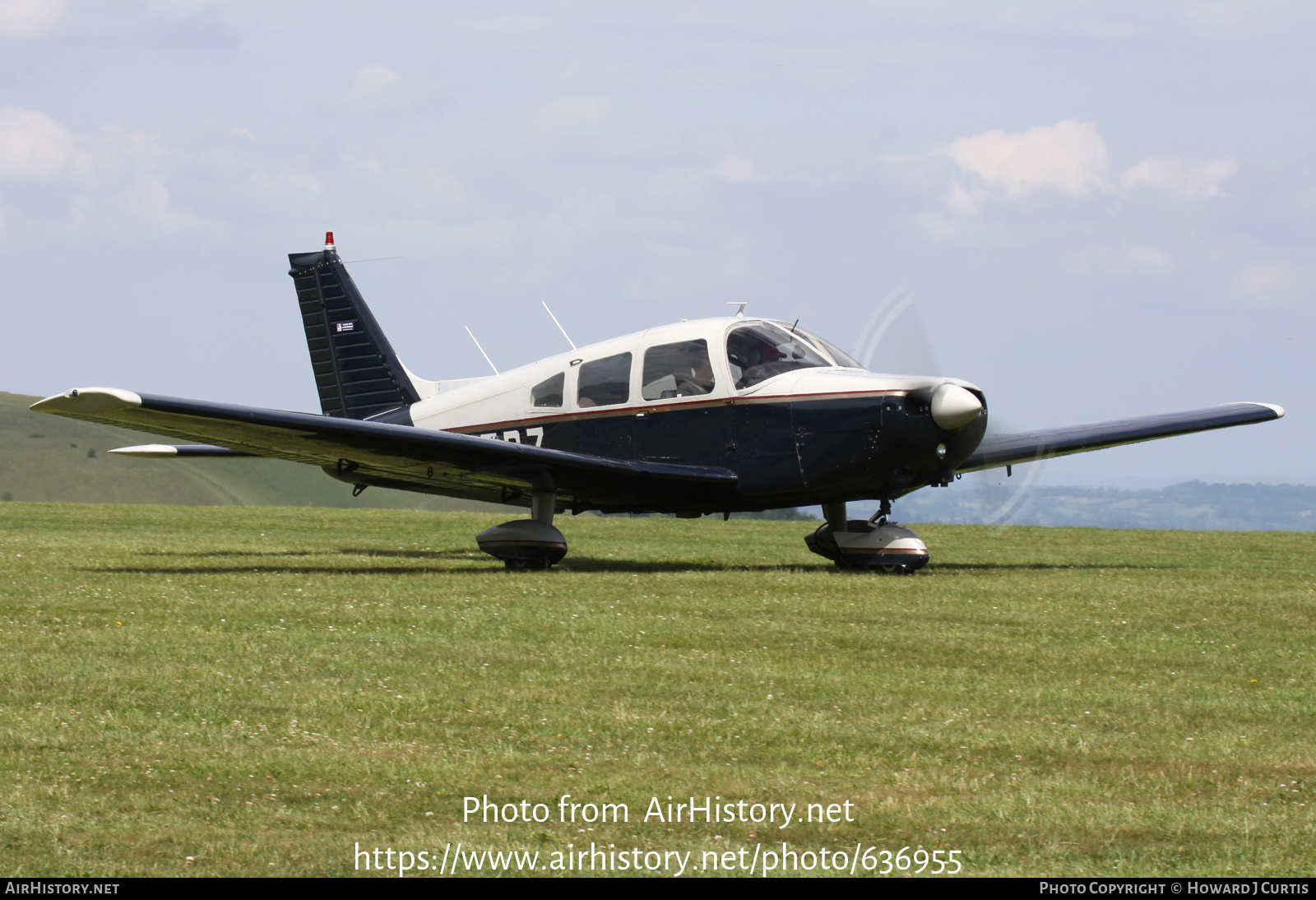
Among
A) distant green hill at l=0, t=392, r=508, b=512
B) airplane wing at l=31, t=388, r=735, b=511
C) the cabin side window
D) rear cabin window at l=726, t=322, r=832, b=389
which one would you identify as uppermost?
rear cabin window at l=726, t=322, r=832, b=389

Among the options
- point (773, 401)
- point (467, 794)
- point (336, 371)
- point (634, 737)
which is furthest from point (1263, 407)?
point (467, 794)

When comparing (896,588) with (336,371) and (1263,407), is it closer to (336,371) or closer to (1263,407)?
(1263,407)

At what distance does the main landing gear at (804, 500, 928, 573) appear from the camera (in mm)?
15141

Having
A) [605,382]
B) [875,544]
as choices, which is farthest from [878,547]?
[605,382]

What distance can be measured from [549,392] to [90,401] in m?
5.66

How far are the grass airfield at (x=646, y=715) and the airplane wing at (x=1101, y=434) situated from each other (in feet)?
10.2

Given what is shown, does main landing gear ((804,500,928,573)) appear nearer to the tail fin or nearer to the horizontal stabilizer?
the tail fin

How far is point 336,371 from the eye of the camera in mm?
19547

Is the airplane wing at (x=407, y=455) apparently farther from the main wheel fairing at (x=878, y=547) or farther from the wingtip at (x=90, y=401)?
the main wheel fairing at (x=878, y=547)

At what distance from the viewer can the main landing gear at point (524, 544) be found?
50.0ft

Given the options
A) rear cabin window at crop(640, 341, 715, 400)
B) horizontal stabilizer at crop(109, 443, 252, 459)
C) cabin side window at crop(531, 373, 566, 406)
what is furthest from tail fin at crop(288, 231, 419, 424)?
rear cabin window at crop(640, 341, 715, 400)

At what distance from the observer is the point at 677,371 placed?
1529cm

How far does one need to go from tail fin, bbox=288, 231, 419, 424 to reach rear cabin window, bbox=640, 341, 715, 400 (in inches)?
204
